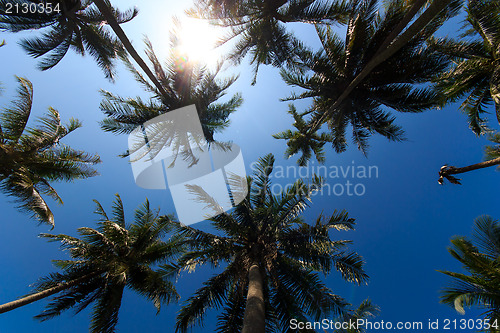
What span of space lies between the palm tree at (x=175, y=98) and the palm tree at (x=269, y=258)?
2.99 m

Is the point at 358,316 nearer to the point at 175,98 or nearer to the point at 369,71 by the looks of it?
the point at 369,71

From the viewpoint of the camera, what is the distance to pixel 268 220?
28.7ft

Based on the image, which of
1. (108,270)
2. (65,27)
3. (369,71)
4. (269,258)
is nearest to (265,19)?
(369,71)

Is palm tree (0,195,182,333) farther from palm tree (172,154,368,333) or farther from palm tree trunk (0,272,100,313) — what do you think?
palm tree (172,154,368,333)

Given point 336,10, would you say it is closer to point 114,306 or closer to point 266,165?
point 266,165

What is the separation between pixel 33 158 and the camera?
8188mm

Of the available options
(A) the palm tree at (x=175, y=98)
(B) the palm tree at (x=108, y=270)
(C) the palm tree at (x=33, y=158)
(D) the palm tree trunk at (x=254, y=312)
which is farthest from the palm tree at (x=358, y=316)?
(C) the palm tree at (x=33, y=158)

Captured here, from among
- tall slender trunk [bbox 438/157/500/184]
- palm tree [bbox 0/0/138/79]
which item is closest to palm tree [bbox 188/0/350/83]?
palm tree [bbox 0/0/138/79]

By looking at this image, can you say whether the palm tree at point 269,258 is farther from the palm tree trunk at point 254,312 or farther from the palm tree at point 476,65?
the palm tree at point 476,65

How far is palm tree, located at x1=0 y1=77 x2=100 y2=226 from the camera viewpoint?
7.71m

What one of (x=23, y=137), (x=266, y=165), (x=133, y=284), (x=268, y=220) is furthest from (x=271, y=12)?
(x=133, y=284)

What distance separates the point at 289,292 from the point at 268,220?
251cm

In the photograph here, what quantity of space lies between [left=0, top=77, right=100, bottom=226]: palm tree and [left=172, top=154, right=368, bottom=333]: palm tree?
16.8 ft

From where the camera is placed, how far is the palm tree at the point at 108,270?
24.5 feet
